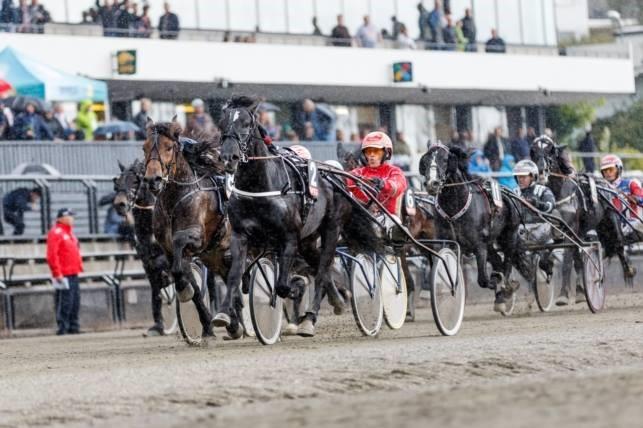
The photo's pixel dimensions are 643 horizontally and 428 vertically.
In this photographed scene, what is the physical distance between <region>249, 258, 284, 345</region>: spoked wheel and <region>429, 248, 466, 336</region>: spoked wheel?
4.76 ft

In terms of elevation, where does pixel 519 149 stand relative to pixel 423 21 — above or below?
below

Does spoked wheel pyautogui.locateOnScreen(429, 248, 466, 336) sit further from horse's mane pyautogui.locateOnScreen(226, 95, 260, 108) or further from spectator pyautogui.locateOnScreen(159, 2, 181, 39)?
spectator pyautogui.locateOnScreen(159, 2, 181, 39)

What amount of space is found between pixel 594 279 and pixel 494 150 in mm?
11833

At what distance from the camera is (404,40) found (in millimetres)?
38281

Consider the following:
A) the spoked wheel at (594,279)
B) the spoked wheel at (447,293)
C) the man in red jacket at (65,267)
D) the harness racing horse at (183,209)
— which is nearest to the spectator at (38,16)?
the man in red jacket at (65,267)

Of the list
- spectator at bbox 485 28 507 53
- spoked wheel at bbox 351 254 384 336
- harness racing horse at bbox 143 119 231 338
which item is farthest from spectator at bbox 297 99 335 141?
spoked wheel at bbox 351 254 384 336

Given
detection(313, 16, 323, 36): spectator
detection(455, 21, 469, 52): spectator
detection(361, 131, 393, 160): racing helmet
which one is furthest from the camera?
detection(455, 21, 469, 52): spectator

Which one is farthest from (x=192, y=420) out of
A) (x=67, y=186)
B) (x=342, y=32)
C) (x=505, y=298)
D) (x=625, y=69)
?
(x=625, y=69)

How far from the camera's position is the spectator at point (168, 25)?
108 ft

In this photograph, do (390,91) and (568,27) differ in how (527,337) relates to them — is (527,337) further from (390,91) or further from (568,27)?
(568,27)

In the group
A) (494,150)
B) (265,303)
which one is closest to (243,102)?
(265,303)

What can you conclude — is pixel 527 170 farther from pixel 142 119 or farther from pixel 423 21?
pixel 423 21

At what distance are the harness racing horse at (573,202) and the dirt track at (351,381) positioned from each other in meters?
4.57

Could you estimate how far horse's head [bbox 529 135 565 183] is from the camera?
21.0 meters
